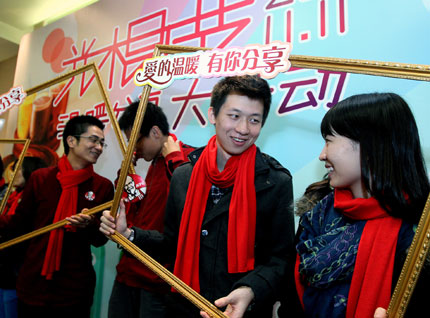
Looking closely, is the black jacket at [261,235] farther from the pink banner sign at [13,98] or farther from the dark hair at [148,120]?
the pink banner sign at [13,98]

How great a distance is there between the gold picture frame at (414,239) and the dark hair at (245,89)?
0.17 meters

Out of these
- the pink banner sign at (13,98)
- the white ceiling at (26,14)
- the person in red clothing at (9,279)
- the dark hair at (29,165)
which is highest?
the white ceiling at (26,14)

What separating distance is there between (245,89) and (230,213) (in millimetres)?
423

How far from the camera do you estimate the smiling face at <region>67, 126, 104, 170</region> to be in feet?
5.98

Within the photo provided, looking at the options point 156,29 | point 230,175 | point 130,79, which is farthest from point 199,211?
point 156,29

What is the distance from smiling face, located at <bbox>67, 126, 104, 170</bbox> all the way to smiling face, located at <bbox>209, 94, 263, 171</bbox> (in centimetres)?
100

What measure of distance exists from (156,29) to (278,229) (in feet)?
6.03

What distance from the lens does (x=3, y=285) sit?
2053mm

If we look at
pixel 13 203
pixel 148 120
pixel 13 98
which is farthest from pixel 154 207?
pixel 13 203

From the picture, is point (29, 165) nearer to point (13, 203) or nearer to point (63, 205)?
point (13, 203)

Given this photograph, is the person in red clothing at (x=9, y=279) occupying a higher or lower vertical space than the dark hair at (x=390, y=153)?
lower

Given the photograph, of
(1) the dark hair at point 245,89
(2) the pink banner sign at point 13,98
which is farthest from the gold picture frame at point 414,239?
(2) the pink banner sign at point 13,98

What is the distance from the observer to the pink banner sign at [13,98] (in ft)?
5.81

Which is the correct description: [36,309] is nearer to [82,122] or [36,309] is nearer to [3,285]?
[3,285]
